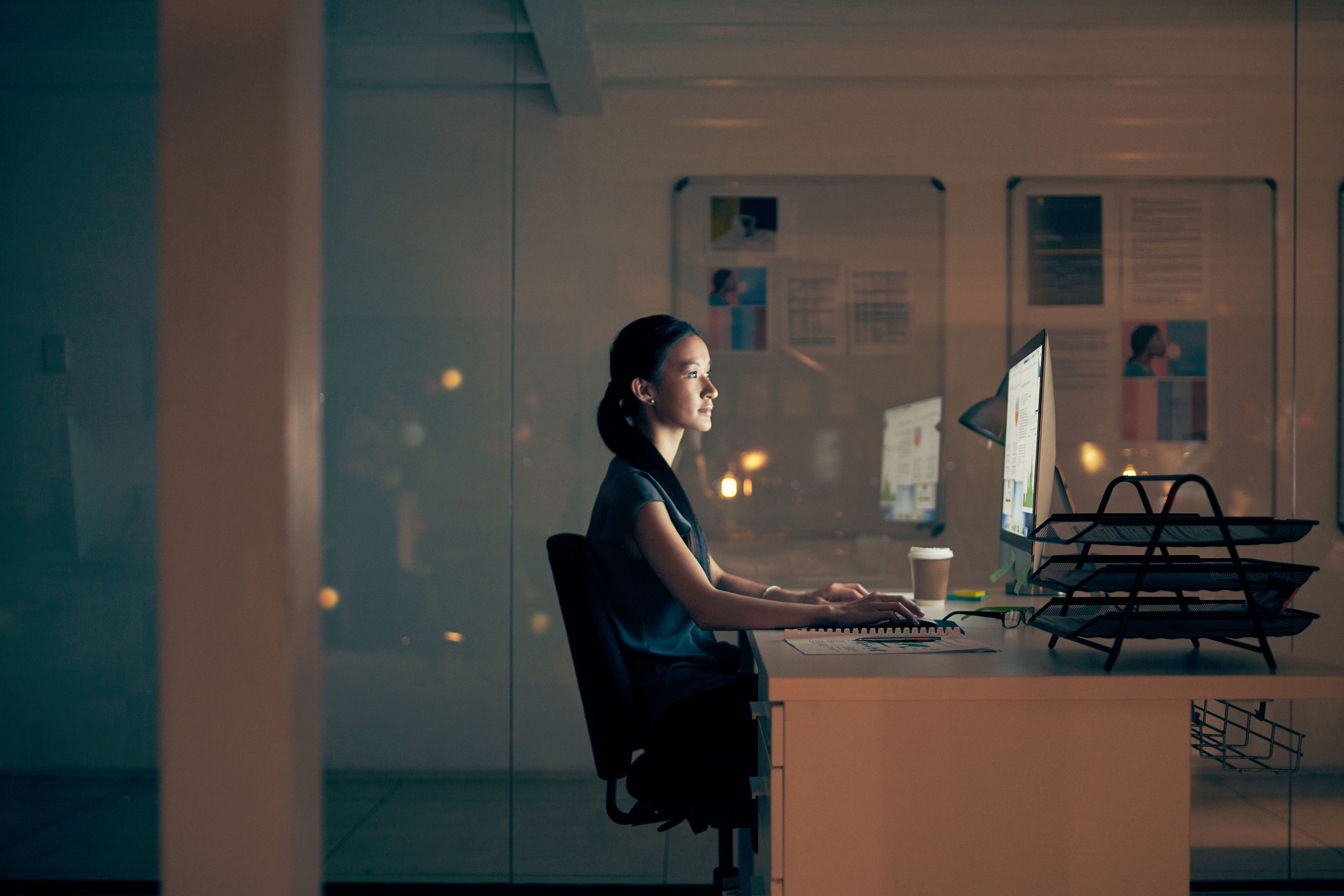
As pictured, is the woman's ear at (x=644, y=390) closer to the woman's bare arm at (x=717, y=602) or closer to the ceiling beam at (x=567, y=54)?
the woman's bare arm at (x=717, y=602)

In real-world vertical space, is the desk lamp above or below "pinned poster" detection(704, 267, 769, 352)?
below

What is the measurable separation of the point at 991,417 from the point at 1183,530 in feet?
3.25

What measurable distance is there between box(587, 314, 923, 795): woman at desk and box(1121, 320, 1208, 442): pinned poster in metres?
1.62

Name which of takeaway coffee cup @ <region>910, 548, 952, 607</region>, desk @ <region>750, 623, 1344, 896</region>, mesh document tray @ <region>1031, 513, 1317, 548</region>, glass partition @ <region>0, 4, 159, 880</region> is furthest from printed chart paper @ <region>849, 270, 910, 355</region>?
glass partition @ <region>0, 4, 159, 880</region>

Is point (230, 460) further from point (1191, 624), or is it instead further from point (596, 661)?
point (1191, 624)

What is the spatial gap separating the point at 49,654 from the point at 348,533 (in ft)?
3.13

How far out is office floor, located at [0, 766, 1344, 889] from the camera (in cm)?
230

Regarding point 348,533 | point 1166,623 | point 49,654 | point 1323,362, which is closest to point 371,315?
point 348,533

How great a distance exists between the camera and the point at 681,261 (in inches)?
104

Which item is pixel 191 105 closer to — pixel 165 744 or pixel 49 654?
pixel 165 744

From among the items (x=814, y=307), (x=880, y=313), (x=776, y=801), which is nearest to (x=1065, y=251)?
(x=880, y=313)

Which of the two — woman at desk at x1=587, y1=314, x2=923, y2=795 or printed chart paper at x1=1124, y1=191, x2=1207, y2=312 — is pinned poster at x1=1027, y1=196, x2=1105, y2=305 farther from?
woman at desk at x1=587, y1=314, x2=923, y2=795

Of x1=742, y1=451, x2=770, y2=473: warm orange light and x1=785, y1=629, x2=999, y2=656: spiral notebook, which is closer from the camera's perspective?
x1=785, y1=629, x2=999, y2=656: spiral notebook

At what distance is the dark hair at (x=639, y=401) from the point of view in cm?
165
